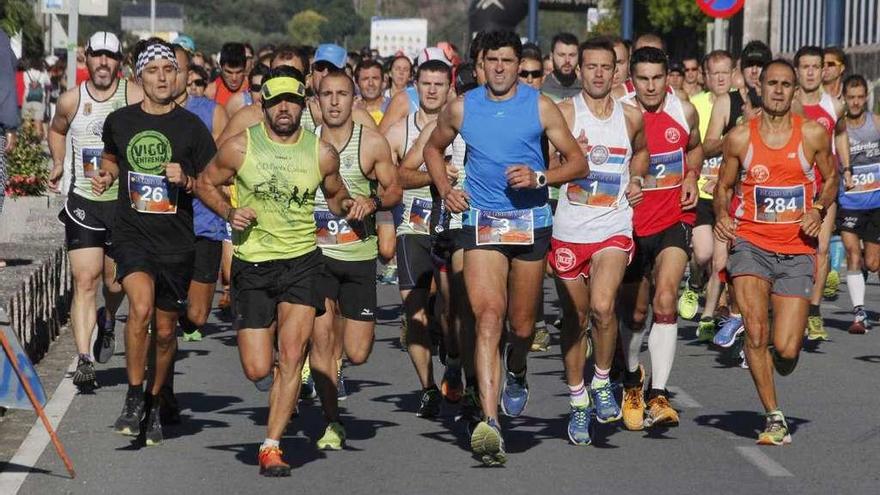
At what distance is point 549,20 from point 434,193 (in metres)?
189

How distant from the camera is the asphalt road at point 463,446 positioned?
367 inches

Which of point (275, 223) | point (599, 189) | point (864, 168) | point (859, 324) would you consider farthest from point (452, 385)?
point (864, 168)

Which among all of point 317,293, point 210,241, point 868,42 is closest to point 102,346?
point 210,241

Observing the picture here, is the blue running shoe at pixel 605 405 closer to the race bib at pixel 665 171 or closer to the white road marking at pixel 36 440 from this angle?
the race bib at pixel 665 171

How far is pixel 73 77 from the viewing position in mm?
24609

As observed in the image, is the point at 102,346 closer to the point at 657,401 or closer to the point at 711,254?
the point at 657,401

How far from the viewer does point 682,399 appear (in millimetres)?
12195

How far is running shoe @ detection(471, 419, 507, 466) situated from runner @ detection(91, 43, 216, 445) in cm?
181

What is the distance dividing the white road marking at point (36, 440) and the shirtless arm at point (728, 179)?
3.64 metres

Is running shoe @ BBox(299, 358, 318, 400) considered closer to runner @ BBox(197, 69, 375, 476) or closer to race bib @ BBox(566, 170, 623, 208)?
race bib @ BBox(566, 170, 623, 208)

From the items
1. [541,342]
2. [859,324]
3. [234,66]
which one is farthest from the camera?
[234,66]

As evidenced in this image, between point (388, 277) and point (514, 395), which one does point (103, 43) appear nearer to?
point (514, 395)

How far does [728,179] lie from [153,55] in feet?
10.2

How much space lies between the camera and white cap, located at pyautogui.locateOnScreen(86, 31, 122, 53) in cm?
1267
